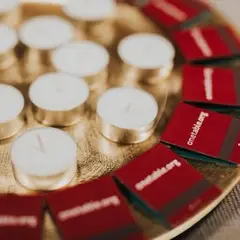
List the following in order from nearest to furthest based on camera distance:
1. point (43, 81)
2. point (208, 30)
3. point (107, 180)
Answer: point (107, 180)
point (43, 81)
point (208, 30)

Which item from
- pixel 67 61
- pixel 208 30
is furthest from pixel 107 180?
pixel 208 30

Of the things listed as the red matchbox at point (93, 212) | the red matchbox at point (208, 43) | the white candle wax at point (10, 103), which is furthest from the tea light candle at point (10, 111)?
the red matchbox at point (208, 43)

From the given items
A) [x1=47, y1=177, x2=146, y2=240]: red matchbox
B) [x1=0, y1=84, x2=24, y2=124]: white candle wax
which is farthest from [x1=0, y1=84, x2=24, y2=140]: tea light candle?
[x1=47, y1=177, x2=146, y2=240]: red matchbox

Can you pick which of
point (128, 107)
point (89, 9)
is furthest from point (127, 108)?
point (89, 9)

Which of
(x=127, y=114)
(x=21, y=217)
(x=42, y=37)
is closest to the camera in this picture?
(x=21, y=217)

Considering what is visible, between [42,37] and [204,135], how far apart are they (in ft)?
0.82

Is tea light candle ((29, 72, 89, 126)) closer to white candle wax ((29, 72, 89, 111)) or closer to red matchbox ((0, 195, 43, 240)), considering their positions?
white candle wax ((29, 72, 89, 111))

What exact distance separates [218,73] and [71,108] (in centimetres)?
19

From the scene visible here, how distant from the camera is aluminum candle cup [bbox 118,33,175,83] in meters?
0.70

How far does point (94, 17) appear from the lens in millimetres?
772

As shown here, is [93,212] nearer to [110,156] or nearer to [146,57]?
[110,156]

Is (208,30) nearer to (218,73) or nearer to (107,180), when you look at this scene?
(218,73)

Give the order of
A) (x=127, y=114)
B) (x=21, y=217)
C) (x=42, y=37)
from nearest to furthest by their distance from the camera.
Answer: (x=21, y=217)
(x=127, y=114)
(x=42, y=37)

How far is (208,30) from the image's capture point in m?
0.77
